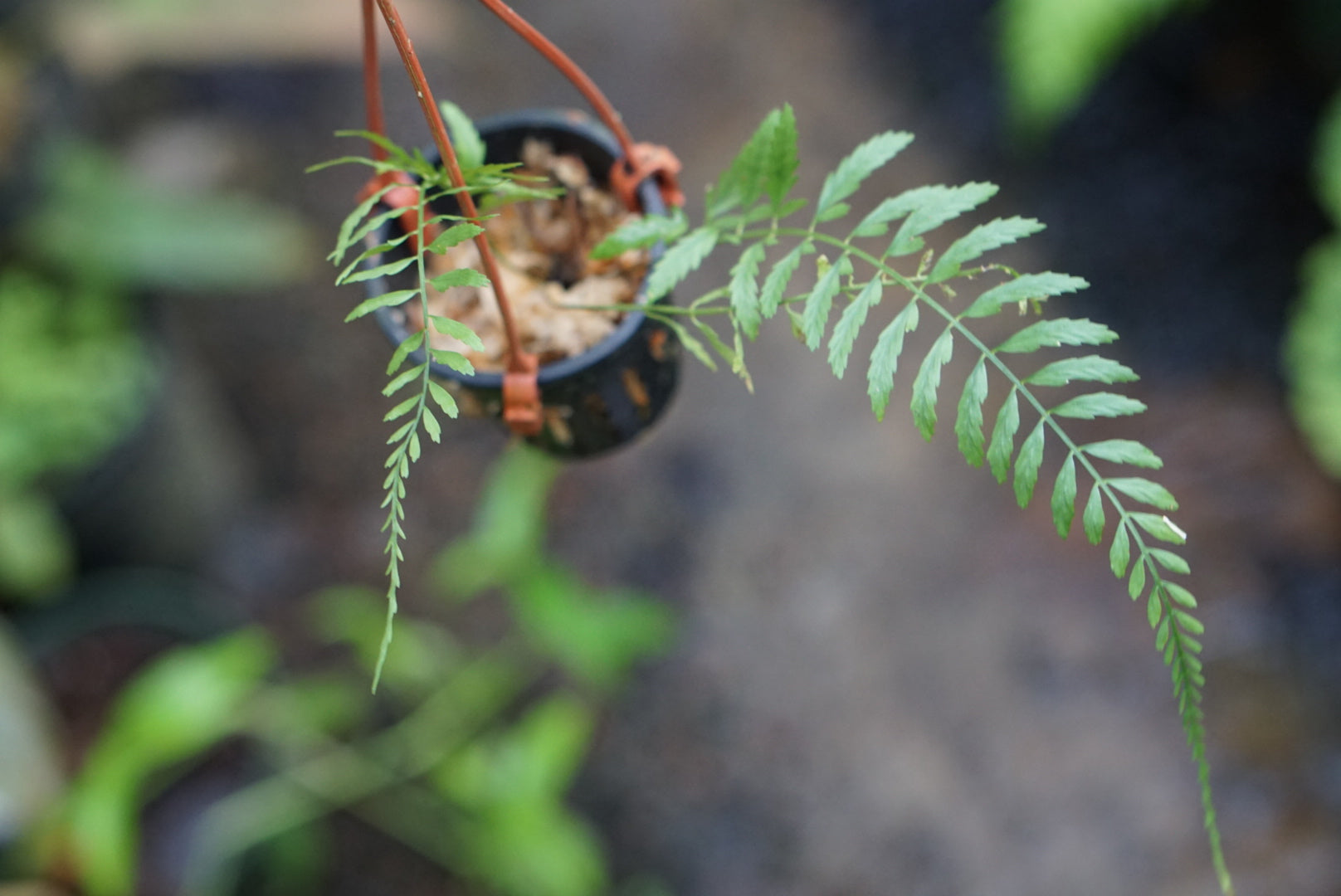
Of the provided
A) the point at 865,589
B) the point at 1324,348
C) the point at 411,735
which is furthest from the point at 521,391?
the point at 1324,348

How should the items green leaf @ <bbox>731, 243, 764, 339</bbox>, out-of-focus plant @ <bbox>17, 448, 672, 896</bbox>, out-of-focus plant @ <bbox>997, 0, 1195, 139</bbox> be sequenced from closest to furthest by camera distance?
green leaf @ <bbox>731, 243, 764, 339</bbox>
out-of-focus plant @ <bbox>17, 448, 672, 896</bbox>
out-of-focus plant @ <bbox>997, 0, 1195, 139</bbox>

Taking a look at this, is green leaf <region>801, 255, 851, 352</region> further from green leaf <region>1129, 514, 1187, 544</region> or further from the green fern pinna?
green leaf <region>1129, 514, 1187, 544</region>

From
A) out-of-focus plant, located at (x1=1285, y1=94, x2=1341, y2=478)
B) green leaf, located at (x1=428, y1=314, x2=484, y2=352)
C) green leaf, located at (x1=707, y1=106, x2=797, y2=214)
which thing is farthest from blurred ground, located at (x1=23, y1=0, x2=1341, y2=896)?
green leaf, located at (x1=428, y1=314, x2=484, y2=352)

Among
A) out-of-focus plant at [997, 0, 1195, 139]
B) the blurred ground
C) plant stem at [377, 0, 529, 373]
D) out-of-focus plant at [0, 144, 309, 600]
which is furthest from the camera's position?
out-of-focus plant at [997, 0, 1195, 139]

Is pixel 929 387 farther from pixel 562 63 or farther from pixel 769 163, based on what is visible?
pixel 562 63

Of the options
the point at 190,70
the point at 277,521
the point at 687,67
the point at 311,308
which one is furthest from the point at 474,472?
the point at 190,70

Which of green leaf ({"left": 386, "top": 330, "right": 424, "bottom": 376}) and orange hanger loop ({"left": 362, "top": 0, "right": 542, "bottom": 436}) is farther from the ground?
orange hanger loop ({"left": 362, "top": 0, "right": 542, "bottom": 436})

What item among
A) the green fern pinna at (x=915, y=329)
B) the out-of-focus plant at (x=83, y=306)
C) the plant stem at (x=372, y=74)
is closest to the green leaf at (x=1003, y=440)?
the green fern pinna at (x=915, y=329)
